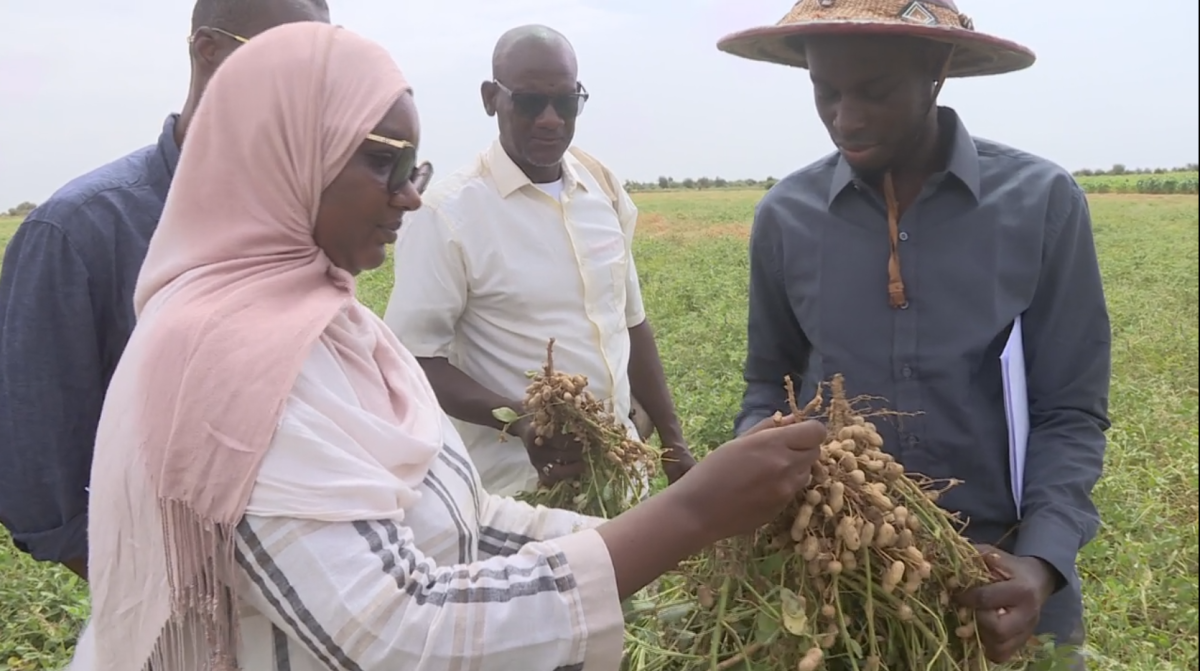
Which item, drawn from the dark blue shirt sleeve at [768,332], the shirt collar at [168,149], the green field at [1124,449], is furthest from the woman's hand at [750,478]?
the shirt collar at [168,149]

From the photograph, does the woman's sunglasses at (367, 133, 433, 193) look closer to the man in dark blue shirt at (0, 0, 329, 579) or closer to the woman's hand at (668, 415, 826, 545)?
the woman's hand at (668, 415, 826, 545)

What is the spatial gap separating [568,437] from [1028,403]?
102 centimetres

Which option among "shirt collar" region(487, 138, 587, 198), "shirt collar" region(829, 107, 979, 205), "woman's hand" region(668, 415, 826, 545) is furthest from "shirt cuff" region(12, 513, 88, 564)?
"shirt collar" region(829, 107, 979, 205)

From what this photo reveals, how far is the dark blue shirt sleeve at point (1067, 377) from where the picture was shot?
1625 mm

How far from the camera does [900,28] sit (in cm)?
161

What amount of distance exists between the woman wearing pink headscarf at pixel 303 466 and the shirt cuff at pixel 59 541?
1.82ft

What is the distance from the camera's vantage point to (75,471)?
181cm

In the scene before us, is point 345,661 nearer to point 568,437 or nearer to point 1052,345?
point 568,437

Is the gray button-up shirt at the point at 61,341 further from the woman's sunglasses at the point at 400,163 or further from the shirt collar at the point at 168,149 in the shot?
the woman's sunglasses at the point at 400,163

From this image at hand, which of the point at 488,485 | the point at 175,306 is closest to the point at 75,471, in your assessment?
the point at 175,306

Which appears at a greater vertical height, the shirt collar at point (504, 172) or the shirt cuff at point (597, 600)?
the shirt collar at point (504, 172)

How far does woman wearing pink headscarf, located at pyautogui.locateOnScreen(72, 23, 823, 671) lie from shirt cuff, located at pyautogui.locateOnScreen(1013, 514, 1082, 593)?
0.58 m

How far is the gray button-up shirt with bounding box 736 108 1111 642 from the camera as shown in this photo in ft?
5.46

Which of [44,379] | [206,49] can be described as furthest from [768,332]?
[44,379]
